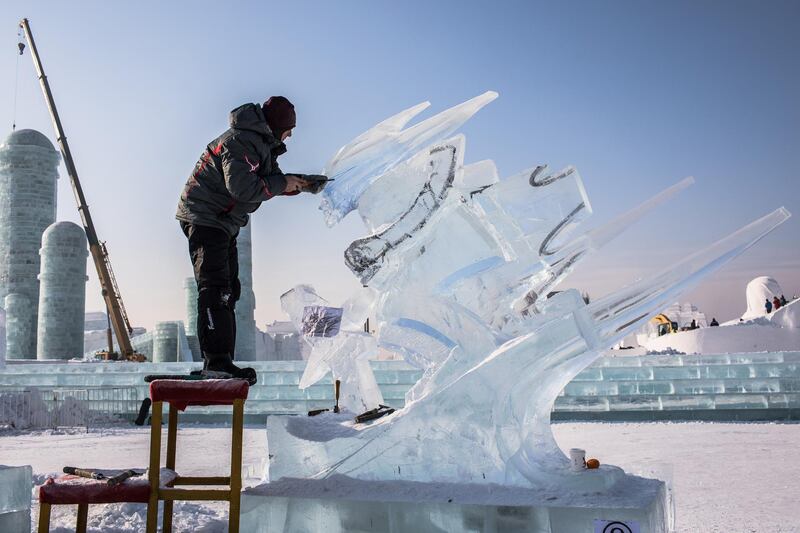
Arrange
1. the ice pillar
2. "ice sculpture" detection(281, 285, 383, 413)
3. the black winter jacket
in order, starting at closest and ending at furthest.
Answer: the black winter jacket < "ice sculpture" detection(281, 285, 383, 413) < the ice pillar

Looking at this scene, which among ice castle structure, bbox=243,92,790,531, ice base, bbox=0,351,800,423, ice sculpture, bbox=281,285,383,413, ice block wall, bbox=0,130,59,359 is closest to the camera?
ice castle structure, bbox=243,92,790,531

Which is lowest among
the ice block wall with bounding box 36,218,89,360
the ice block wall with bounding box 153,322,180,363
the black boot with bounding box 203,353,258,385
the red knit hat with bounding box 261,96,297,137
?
the black boot with bounding box 203,353,258,385

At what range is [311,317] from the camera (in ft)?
10.8

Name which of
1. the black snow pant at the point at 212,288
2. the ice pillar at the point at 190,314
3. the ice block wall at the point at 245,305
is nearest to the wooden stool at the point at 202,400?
the black snow pant at the point at 212,288

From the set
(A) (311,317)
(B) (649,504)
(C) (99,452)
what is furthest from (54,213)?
(B) (649,504)

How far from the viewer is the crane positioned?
20703mm

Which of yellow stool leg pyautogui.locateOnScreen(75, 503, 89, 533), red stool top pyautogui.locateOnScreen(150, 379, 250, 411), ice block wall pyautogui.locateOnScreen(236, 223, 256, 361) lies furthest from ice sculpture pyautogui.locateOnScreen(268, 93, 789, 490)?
ice block wall pyautogui.locateOnScreen(236, 223, 256, 361)

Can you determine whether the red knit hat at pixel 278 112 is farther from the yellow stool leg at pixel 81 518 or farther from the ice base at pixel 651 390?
the ice base at pixel 651 390

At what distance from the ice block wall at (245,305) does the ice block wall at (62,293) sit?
17.7ft

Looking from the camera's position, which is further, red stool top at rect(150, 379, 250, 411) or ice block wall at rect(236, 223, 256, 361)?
ice block wall at rect(236, 223, 256, 361)

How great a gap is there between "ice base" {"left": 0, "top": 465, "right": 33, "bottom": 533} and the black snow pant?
817 mm

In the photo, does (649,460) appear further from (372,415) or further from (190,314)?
(190,314)

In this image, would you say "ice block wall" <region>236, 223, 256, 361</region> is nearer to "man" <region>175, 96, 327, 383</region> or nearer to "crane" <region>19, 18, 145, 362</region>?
"crane" <region>19, 18, 145, 362</region>

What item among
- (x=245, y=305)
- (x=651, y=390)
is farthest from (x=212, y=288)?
(x=245, y=305)
